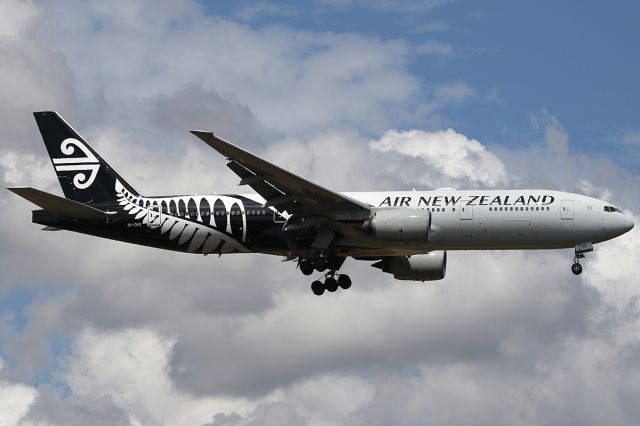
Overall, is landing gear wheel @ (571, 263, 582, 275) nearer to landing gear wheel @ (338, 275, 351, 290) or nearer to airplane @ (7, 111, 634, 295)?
airplane @ (7, 111, 634, 295)

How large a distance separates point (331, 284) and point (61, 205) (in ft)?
44.1

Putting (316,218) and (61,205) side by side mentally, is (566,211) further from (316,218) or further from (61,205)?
(61,205)

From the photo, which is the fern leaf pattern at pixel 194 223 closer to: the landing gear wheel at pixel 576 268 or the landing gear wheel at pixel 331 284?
the landing gear wheel at pixel 331 284

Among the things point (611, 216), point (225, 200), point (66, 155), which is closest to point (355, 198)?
point (225, 200)

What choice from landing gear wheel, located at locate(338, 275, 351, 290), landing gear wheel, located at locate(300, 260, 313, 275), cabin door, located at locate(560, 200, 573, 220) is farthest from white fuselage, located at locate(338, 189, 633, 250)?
landing gear wheel, located at locate(300, 260, 313, 275)

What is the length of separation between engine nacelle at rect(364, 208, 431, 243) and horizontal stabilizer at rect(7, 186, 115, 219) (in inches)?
529

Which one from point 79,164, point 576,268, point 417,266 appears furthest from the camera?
point 417,266

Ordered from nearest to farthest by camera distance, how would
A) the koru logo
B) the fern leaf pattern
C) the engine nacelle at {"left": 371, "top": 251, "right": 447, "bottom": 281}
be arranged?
the fern leaf pattern, the koru logo, the engine nacelle at {"left": 371, "top": 251, "right": 447, "bottom": 281}

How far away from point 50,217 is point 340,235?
14001 mm

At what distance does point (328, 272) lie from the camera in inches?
2415

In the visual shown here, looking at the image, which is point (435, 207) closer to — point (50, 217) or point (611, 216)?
point (611, 216)

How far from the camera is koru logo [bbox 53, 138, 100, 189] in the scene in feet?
207

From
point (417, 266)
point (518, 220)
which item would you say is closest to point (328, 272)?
point (417, 266)

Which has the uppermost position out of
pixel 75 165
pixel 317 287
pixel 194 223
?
pixel 75 165
